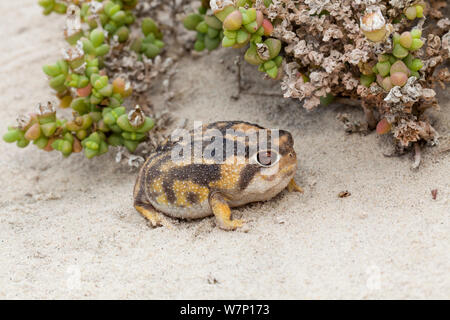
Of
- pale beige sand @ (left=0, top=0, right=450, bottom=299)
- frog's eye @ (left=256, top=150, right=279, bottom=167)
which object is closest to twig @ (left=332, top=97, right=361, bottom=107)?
pale beige sand @ (left=0, top=0, right=450, bottom=299)

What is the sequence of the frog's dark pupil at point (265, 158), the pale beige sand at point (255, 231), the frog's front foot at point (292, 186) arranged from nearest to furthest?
the pale beige sand at point (255, 231), the frog's dark pupil at point (265, 158), the frog's front foot at point (292, 186)

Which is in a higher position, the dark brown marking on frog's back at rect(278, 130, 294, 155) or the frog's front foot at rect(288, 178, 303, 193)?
the dark brown marking on frog's back at rect(278, 130, 294, 155)

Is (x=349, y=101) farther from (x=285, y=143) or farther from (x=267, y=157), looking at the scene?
(x=267, y=157)

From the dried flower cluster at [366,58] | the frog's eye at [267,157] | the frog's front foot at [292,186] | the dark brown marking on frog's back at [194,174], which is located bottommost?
the frog's front foot at [292,186]

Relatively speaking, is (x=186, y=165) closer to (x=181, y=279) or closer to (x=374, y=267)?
(x=181, y=279)

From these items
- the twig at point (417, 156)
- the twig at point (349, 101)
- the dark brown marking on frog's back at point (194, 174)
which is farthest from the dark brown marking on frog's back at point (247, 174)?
the twig at point (349, 101)

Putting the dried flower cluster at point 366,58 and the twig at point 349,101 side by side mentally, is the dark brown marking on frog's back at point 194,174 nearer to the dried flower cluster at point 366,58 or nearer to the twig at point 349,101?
the dried flower cluster at point 366,58

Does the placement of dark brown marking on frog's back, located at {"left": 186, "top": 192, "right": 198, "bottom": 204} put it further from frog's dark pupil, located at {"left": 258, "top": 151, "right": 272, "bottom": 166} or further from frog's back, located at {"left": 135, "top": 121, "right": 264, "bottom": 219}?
frog's dark pupil, located at {"left": 258, "top": 151, "right": 272, "bottom": 166}
